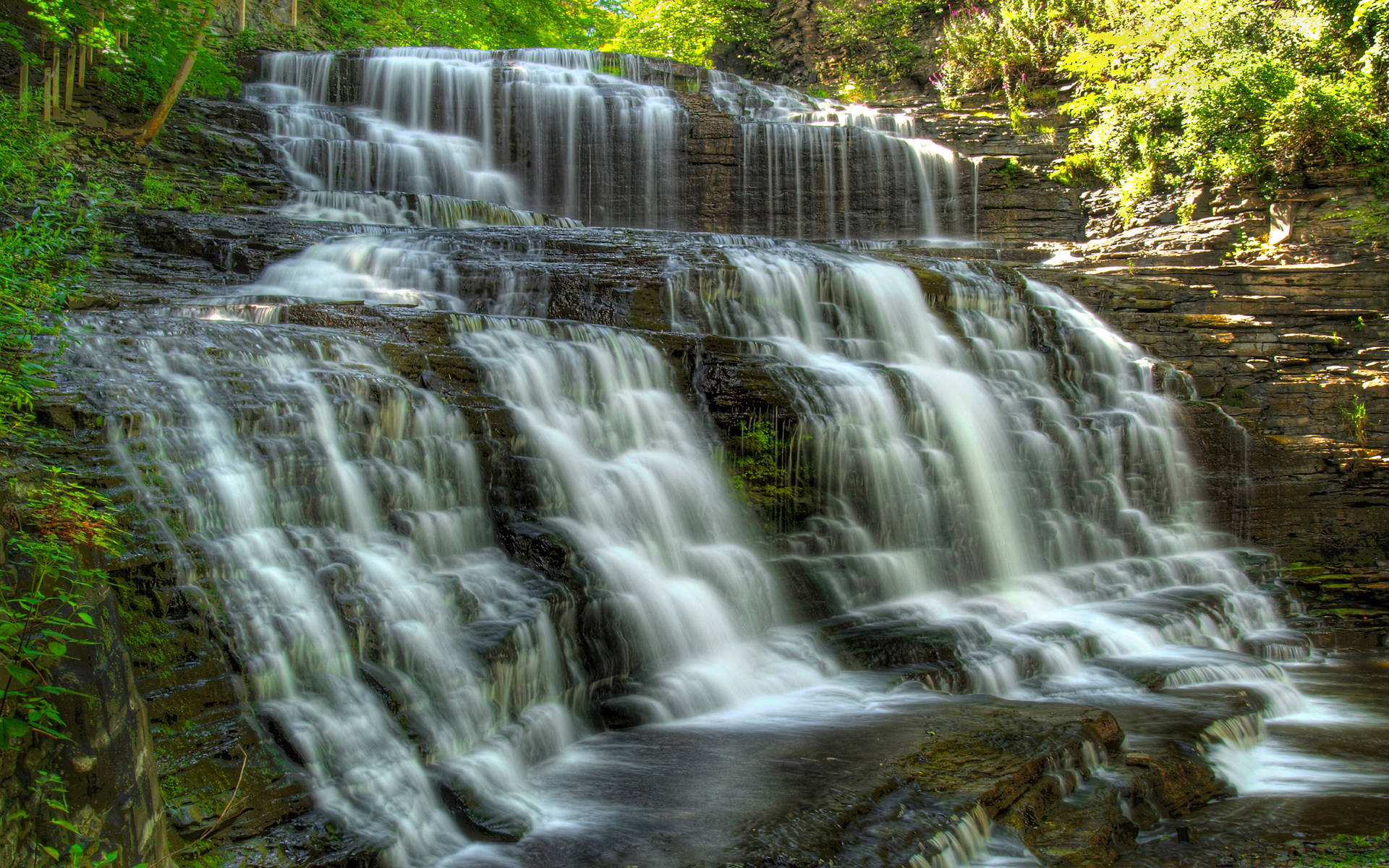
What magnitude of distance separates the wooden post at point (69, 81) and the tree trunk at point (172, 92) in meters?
1.09

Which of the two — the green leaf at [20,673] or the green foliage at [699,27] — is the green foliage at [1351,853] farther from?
the green foliage at [699,27]

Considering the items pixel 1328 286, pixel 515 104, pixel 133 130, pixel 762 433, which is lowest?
pixel 762 433

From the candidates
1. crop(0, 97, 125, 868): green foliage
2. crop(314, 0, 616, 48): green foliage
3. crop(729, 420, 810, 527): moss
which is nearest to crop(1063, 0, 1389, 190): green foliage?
crop(729, 420, 810, 527): moss

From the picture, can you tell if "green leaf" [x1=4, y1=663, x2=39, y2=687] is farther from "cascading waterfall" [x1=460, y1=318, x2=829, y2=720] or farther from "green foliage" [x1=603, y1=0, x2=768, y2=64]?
"green foliage" [x1=603, y1=0, x2=768, y2=64]

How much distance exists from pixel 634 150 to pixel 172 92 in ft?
28.0

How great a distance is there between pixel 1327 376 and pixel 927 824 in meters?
11.6

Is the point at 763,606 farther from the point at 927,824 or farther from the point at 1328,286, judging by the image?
the point at 1328,286

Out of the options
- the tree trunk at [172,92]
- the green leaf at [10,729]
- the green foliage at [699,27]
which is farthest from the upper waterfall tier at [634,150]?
the green leaf at [10,729]

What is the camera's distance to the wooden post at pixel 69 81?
580 inches

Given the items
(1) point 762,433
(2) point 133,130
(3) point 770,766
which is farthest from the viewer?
(2) point 133,130

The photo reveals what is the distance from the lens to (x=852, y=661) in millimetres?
7223

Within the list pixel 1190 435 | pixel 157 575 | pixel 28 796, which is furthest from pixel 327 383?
pixel 1190 435

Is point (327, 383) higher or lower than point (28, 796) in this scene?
higher

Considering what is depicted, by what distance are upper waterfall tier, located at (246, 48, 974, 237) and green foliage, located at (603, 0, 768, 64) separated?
10034 mm
